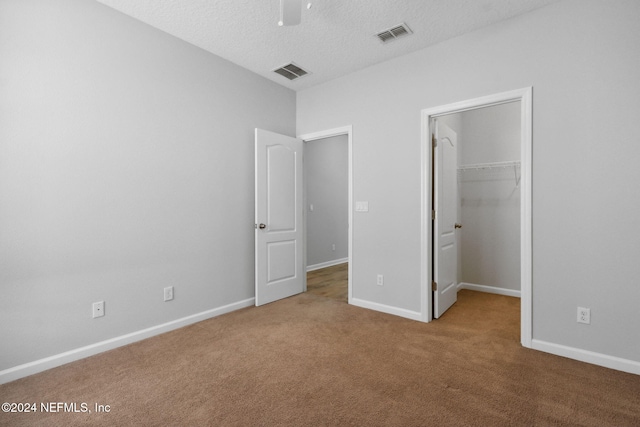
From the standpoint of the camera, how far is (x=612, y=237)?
221 cm

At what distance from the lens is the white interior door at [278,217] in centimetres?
362

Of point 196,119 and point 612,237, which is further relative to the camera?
point 196,119

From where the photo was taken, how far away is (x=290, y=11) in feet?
→ 6.57

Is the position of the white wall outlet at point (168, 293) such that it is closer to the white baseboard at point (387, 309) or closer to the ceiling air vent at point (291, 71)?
the white baseboard at point (387, 309)

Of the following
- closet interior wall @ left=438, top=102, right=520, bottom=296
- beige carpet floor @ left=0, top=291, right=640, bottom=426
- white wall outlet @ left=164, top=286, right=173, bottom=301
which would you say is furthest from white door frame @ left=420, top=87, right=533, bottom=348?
white wall outlet @ left=164, top=286, right=173, bottom=301

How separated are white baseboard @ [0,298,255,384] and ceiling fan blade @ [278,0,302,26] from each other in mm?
2779

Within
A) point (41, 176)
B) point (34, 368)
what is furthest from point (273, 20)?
point (34, 368)

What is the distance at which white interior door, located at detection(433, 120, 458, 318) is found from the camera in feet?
10.3

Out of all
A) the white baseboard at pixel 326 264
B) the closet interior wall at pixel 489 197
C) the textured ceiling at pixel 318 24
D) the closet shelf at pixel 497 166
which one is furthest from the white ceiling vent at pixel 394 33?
the white baseboard at pixel 326 264

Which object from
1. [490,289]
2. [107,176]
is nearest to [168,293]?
[107,176]

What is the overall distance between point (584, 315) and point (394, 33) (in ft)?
9.24

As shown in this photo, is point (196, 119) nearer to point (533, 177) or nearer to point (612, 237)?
point (533, 177)

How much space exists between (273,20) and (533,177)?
2.54 m

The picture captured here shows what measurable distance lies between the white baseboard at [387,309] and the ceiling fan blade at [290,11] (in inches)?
111
